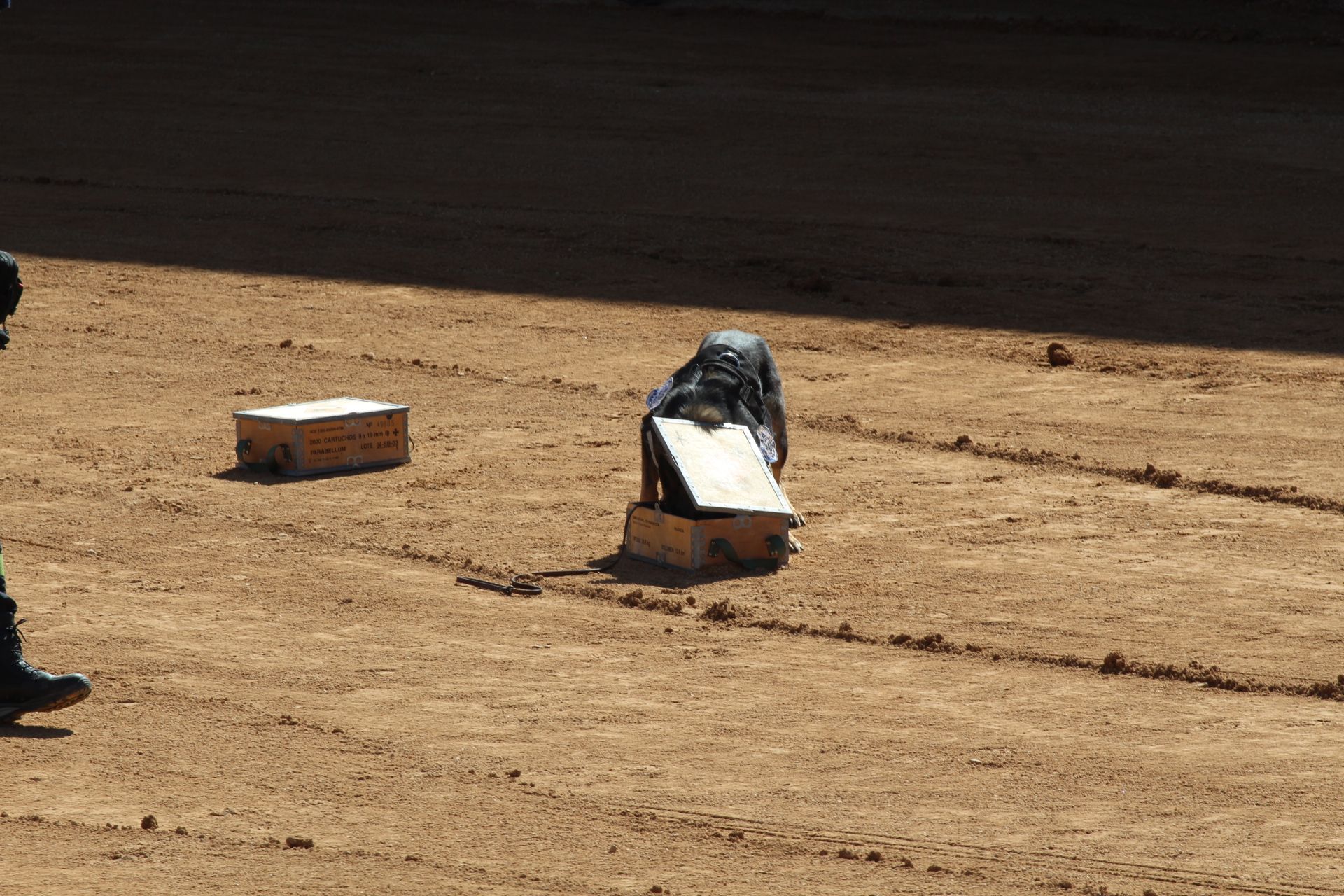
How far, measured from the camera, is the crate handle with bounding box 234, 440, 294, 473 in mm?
11695

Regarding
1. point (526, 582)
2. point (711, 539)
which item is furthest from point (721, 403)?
point (526, 582)

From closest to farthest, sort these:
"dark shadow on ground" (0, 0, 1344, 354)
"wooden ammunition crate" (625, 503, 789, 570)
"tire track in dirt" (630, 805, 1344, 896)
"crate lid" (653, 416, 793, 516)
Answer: "tire track in dirt" (630, 805, 1344, 896)
"crate lid" (653, 416, 793, 516)
"wooden ammunition crate" (625, 503, 789, 570)
"dark shadow on ground" (0, 0, 1344, 354)

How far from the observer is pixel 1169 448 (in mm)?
12688

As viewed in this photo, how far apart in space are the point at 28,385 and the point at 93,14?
23.1m

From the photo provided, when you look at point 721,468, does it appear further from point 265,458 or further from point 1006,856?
point 1006,856

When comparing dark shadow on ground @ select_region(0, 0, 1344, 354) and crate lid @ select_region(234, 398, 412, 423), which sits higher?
dark shadow on ground @ select_region(0, 0, 1344, 354)

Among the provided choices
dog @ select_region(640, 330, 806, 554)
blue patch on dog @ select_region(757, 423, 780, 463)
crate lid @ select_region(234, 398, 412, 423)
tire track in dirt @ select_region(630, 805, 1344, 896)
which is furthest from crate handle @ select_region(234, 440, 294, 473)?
tire track in dirt @ select_region(630, 805, 1344, 896)

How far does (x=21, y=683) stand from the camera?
7.05m

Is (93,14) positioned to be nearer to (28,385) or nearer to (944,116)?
(944,116)

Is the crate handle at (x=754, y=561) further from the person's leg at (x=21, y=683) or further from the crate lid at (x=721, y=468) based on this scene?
the person's leg at (x=21, y=683)

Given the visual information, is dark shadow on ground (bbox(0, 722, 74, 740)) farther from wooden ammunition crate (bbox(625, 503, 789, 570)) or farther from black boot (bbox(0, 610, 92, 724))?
wooden ammunition crate (bbox(625, 503, 789, 570))

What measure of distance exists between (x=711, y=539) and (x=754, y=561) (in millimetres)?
282

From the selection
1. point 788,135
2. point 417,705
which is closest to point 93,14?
point 788,135

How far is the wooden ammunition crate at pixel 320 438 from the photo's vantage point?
11656mm
